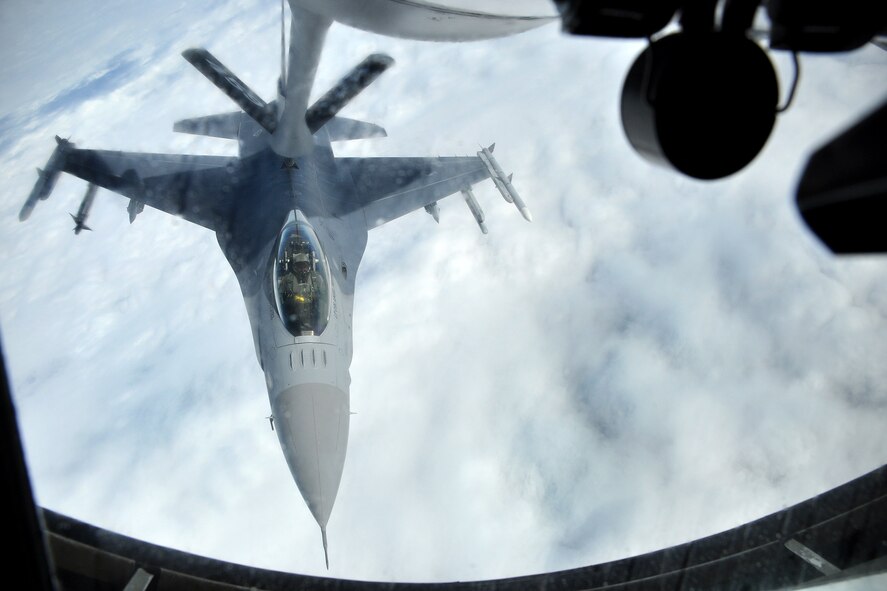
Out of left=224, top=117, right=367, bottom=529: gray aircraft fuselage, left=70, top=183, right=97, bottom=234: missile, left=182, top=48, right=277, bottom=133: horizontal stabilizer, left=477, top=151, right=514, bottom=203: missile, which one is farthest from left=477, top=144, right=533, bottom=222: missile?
left=70, top=183, right=97, bottom=234: missile

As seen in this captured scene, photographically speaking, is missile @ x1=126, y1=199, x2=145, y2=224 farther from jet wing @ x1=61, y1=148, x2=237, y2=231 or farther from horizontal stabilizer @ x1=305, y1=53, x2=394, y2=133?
horizontal stabilizer @ x1=305, y1=53, x2=394, y2=133

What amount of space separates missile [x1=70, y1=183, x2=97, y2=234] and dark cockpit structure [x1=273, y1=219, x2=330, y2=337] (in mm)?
5132

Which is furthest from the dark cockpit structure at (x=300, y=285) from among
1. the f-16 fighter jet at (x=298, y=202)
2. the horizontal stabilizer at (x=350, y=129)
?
the horizontal stabilizer at (x=350, y=129)

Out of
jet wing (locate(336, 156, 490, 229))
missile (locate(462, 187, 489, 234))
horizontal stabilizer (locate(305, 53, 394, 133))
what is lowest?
missile (locate(462, 187, 489, 234))

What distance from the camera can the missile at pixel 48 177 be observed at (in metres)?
8.06

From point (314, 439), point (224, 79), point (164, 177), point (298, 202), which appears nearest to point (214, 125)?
point (164, 177)

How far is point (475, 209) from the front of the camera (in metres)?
10.4

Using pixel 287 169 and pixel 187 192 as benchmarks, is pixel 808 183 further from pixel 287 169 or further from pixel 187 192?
Answer: pixel 187 192

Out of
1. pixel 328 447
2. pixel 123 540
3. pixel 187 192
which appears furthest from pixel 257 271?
pixel 123 540

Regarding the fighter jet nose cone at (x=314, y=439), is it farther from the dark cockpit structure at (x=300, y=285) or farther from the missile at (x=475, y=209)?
the missile at (x=475, y=209)

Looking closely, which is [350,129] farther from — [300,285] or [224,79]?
[300,285]

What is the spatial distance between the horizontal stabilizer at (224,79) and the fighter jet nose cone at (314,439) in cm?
468

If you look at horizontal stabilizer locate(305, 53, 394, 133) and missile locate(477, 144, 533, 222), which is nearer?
horizontal stabilizer locate(305, 53, 394, 133)

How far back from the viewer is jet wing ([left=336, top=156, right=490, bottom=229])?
998 cm
